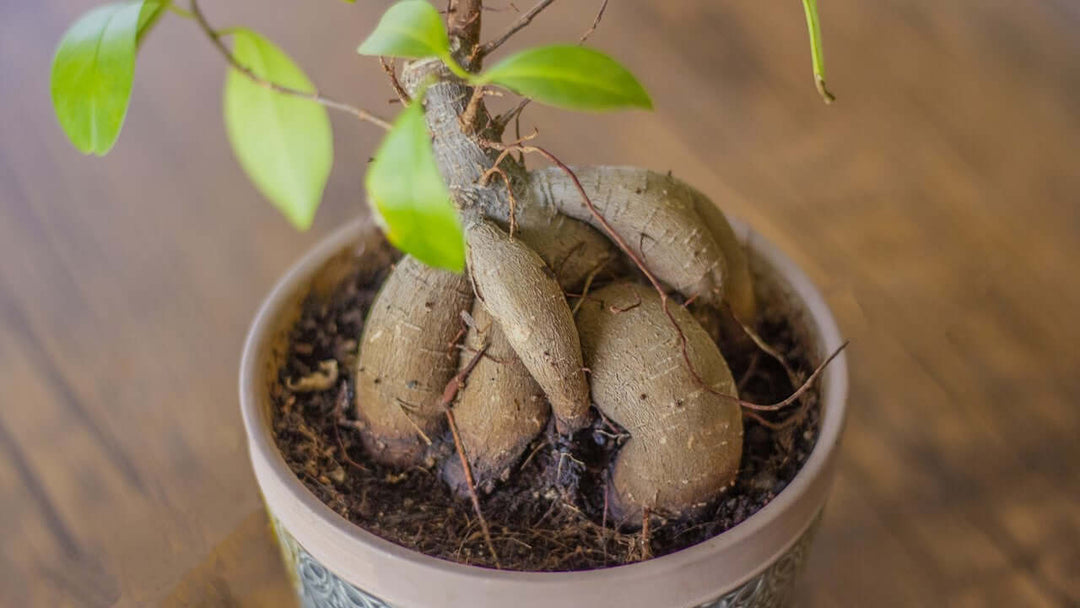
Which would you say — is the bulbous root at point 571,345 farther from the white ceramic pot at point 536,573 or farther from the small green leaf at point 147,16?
the small green leaf at point 147,16

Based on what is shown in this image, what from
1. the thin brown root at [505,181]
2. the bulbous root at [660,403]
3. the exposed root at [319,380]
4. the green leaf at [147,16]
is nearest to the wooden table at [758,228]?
the exposed root at [319,380]

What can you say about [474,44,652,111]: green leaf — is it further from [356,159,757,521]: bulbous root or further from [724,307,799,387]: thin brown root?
[724,307,799,387]: thin brown root

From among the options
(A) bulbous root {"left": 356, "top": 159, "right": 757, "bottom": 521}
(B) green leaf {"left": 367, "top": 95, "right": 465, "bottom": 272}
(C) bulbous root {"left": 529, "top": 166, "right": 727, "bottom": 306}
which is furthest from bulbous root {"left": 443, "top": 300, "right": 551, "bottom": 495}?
(B) green leaf {"left": 367, "top": 95, "right": 465, "bottom": 272}

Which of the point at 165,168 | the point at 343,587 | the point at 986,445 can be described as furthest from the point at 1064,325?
the point at 165,168

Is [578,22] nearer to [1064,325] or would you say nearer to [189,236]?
[189,236]

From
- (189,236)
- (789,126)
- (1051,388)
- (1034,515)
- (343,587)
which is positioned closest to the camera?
(343,587)
